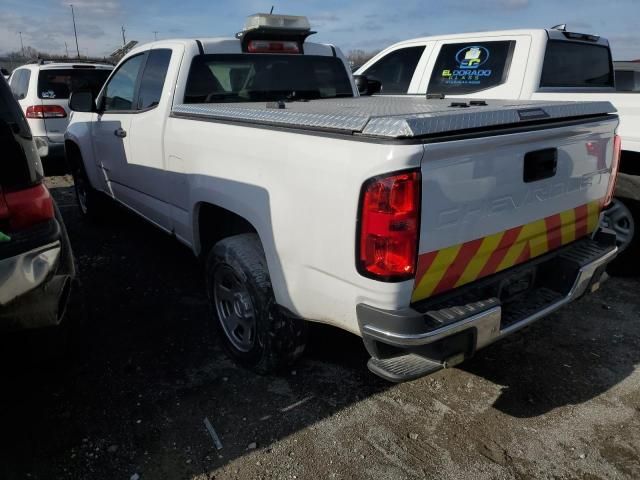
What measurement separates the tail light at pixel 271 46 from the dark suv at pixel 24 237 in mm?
1961

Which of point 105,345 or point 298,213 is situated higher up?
point 298,213

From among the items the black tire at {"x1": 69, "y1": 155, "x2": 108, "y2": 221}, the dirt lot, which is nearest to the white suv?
the black tire at {"x1": 69, "y1": 155, "x2": 108, "y2": 221}

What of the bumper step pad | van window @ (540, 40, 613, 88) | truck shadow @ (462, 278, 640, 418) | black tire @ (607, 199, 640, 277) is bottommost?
truck shadow @ (462, 278, 640, 418)

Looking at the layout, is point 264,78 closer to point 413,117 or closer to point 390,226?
point 413,117

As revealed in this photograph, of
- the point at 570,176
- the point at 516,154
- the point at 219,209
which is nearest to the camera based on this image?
the point at 516,154

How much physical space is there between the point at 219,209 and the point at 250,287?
26.0 inches

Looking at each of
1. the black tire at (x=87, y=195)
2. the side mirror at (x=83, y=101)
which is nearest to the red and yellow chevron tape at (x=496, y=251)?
the side mirror at (x=83, y=101)

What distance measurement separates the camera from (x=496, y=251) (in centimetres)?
229

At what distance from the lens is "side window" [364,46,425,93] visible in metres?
5.67

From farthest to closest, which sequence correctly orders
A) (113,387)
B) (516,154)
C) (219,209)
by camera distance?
(219,209), (113,387), (516,154)

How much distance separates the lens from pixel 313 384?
2842 mm

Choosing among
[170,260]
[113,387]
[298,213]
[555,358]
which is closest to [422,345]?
[298,213]

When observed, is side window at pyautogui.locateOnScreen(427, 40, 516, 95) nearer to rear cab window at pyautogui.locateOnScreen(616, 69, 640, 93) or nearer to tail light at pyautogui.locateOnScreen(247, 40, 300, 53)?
tail light at pyautogui.locateOnScreen(247, 40, 300, 53)

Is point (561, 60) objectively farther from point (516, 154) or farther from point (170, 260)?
point (170, 260)
